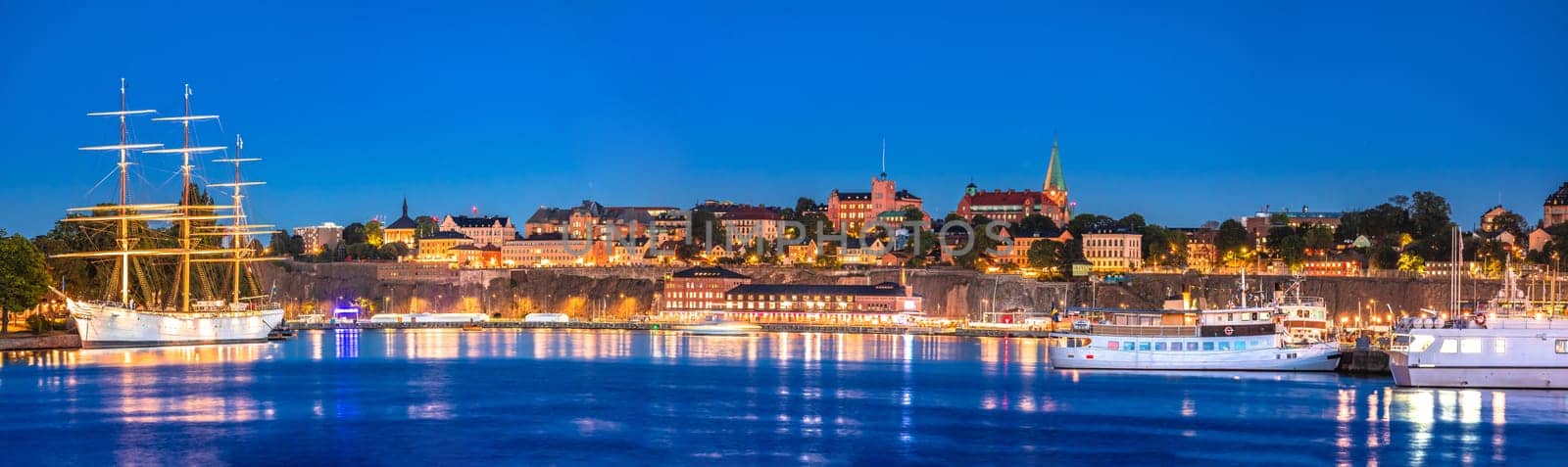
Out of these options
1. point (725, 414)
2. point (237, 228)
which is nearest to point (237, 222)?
point (237, 228)

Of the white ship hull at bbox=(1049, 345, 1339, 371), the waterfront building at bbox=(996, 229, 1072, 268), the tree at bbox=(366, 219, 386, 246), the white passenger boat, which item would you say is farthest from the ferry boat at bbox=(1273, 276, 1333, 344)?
the tree at bbox=(366, 219, 386, 246)

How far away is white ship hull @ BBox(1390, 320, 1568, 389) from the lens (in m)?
49.4

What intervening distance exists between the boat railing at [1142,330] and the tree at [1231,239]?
3266 inches

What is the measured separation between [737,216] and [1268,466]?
138563 millimetres

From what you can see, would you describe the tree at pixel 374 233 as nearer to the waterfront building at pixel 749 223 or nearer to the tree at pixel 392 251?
the tree at pixel 392 251

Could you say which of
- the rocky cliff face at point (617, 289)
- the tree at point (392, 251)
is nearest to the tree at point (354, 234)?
the tree at point (392, 251)

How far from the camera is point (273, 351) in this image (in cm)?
7856

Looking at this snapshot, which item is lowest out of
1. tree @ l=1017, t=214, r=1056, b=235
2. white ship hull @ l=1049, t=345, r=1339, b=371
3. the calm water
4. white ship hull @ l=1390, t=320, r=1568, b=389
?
the calm water

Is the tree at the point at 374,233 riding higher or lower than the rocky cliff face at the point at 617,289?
higher

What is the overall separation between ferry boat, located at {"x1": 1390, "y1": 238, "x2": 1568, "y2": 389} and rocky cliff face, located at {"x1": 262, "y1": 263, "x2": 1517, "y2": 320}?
61.8 meters

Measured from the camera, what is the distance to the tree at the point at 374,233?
188 m

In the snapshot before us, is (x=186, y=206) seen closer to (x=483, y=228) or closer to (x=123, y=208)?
(x=123, y=208)

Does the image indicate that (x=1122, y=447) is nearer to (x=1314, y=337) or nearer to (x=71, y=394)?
(x=1314, y=337)

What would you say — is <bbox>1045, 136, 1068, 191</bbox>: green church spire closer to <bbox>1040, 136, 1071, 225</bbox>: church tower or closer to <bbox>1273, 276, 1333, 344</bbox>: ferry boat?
<bbox>1040, 136, 1071, 225</bbox>: church tower
